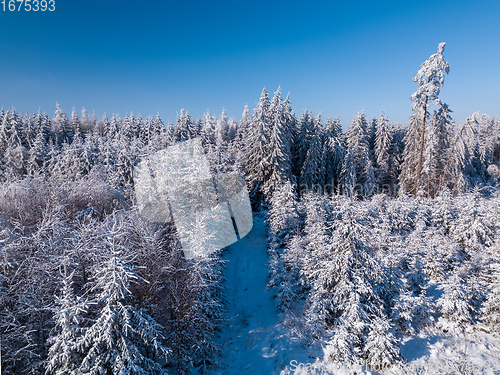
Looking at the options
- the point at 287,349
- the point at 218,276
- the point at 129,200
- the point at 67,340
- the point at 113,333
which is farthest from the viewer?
the point at 129,200

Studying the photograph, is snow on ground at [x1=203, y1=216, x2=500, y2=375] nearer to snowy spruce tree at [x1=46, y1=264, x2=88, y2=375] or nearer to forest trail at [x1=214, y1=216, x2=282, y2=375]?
forest trail at [x1=214, y1=216, x2=282, y2=375]

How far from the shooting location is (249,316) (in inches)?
672

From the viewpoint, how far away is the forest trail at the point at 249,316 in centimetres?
1317

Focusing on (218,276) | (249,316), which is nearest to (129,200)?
(218,276)

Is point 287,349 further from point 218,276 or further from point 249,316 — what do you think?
point 218,276

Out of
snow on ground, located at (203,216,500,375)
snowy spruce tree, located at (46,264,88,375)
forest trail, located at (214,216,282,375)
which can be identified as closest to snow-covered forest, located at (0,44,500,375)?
snowy spruce tree, located at (46,264,88,375)

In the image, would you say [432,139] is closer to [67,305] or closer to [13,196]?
[67,305]

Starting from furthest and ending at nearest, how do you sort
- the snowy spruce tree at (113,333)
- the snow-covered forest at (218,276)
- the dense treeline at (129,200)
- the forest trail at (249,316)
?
the forest trail at (249,316)
the dense treeline at (129,200)
the snow-covered forest at (218,276)
the snowy spruce tree at (113,333)

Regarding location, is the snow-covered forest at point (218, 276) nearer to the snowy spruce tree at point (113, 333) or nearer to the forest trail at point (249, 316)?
the snowy spruce tree at point (113, 333)

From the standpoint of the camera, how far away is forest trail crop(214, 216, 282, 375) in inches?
519

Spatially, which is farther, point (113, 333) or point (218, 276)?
point (218, 276)

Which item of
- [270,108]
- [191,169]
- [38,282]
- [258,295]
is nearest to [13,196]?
[38,282]

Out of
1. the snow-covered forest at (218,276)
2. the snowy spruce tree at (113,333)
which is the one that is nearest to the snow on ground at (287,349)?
the snow-covered forest at (218,276)

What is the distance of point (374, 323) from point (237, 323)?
895 cm
